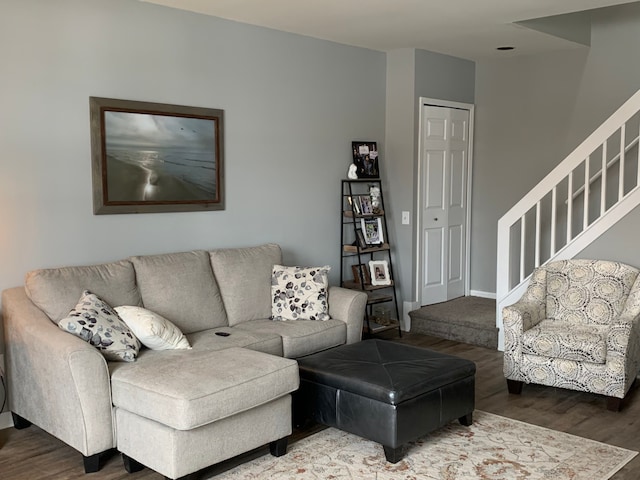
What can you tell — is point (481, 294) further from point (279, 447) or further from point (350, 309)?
point (279, 447)

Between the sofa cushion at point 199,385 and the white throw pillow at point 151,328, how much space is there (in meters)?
0.17

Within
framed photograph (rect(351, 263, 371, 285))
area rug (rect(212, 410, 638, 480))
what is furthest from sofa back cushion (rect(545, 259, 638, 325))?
framed photograph (rect(351, 263, 371, 285))

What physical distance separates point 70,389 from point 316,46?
11.2ft

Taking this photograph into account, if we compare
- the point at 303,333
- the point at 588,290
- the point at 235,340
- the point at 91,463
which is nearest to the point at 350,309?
the point at 303,333

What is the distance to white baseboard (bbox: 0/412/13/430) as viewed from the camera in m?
3.83

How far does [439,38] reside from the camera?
5477 millimetres

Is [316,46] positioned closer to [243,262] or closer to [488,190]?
[243,262]

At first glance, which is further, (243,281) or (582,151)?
(582,151)

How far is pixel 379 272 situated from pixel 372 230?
1.23 ft

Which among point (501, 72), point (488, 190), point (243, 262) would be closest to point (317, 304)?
point (243, 262)

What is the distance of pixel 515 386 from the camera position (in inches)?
175

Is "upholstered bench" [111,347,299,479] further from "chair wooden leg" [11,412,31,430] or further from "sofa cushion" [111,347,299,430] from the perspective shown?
"chair wooden leg" [11,412,31,430]

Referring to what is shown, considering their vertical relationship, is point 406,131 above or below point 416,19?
below

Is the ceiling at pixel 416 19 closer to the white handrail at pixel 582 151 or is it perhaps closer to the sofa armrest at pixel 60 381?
the white handrail at pixel 582 151
